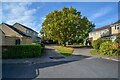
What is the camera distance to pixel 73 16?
2016 inches

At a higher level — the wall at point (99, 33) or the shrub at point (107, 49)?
the wall at point (99, 33)

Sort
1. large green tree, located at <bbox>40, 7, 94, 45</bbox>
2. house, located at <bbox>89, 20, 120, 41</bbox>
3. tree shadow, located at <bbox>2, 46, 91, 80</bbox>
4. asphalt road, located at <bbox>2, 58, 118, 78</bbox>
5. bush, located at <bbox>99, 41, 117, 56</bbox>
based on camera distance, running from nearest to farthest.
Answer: tree shadow, located at <bbox>2, 46, 91, 80</bbox>, asphalt road, located at <bbox>2, 58, 118, 78</bbox>, bush, located at <bbox>99, 41, 117, 56</bbox>, house, located at <bbox>89, 20, 120, 41</bbox>, large green tree, located at <bbox>40, 7, 94, 45</bbox>

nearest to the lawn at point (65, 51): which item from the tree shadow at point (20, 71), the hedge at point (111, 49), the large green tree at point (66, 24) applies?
the hedge at point (111, 49)

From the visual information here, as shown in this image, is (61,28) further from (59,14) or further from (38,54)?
(38,54)

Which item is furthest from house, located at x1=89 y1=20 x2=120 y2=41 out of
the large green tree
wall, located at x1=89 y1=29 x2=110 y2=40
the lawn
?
the lawn

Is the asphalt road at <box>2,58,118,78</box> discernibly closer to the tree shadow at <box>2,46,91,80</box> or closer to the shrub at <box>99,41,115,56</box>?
the tree shadow at <box>2,46,91,80</box>

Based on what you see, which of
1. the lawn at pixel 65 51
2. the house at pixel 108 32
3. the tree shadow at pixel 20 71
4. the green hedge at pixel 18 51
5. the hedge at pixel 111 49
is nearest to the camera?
the tree shadow at pixel 20 71

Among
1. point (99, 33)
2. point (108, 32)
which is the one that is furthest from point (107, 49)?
point (99, 33)

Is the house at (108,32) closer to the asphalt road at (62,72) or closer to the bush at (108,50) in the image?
Answer: the bush at (108,50)

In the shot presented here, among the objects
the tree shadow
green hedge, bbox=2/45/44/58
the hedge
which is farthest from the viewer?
the hedge

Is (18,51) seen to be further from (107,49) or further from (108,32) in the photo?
(108,32)

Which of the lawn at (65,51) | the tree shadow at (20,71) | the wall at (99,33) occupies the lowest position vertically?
the tree shadow at (20,71)

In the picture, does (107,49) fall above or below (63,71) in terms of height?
above

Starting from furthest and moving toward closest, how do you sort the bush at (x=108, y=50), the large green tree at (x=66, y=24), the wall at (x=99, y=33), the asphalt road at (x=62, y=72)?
the wall at (x=99, y=33) < the large green tree at (x=66, y=24) < the bush at (x=108, y=50) < the asphalt road at (x=62, y=72)
